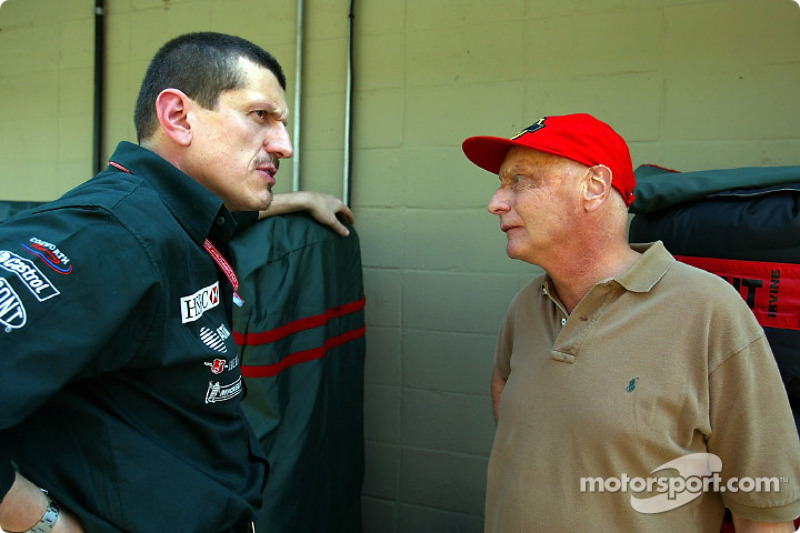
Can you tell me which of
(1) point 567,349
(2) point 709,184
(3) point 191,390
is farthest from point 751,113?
(3) point 191,390

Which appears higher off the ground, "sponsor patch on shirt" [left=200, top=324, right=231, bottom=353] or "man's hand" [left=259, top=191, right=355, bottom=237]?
"man's hand" [left=259, top=191, right=355, bottom=237]

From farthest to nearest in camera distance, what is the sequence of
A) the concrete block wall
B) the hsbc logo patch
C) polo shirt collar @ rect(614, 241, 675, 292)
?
the concrete block wall < polo shirt collar @ rect(614, 241, 675, 292) < the hsbc logo patch

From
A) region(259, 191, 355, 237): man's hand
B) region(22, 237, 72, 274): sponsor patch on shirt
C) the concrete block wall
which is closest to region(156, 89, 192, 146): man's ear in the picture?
region(22, 237, 72, 274): sponsor patch on shirt

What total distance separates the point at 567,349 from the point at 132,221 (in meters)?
0.97

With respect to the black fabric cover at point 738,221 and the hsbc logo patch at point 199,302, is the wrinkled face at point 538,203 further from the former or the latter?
the hsbc logo patch at point 199,302

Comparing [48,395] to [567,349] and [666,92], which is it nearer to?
[567,349]

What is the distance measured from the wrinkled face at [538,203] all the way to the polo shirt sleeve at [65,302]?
921 millimetres

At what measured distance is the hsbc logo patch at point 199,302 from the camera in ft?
3.17

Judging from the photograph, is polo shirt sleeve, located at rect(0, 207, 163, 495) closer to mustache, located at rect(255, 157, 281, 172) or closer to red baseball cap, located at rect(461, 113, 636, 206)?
mustache, located at rect(255, 157, 281, 172)

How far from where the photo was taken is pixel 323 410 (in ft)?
6.95

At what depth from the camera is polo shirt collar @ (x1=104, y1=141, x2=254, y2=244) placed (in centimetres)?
105

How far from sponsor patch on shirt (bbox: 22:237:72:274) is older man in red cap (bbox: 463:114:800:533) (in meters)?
1.03

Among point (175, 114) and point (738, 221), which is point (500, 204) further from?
point (175, 114)

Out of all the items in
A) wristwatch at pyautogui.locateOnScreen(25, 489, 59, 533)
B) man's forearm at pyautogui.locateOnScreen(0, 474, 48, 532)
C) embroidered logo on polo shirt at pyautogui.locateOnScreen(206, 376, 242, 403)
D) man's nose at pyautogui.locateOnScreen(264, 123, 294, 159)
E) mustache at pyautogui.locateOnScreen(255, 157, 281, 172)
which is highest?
man's nose at pyautogui.locateOnScreen(264, 123, 294, 159)
